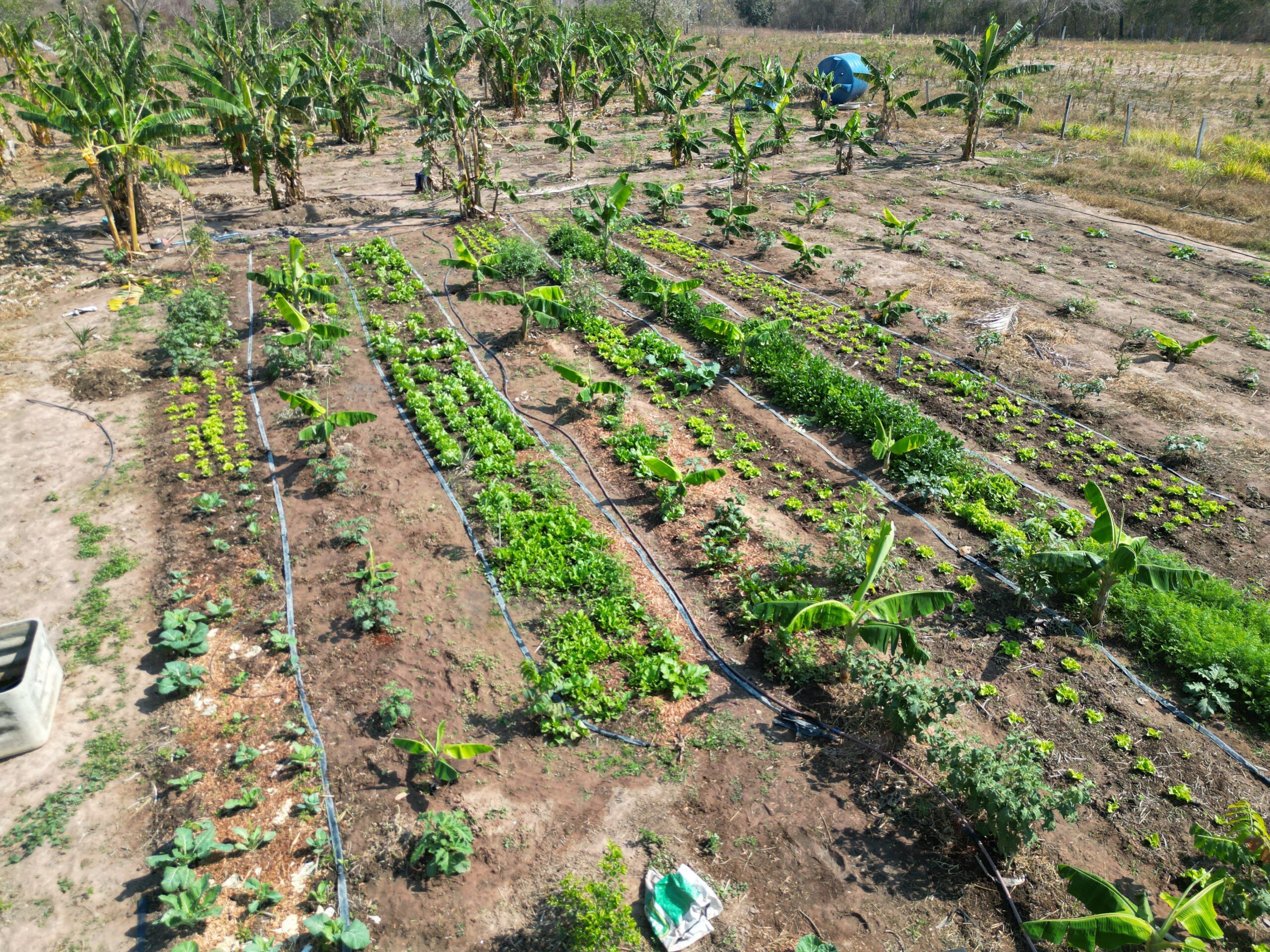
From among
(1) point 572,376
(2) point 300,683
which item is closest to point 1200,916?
(2) point 300,683

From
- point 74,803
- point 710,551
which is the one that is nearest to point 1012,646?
point 710,551

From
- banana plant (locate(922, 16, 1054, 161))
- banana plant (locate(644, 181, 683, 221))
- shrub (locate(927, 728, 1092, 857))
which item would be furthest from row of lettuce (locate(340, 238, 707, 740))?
banana plant (locate(922, 16, 1054, 161))

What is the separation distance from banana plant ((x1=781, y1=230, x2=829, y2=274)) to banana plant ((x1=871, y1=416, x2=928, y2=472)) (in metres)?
6.35

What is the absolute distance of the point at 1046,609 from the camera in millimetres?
8047

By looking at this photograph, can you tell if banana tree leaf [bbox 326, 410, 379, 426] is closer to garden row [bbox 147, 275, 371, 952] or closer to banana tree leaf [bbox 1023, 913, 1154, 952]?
garden row [bbox 147, 275, 371, 952]

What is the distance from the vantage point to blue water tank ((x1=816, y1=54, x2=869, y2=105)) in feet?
97.3

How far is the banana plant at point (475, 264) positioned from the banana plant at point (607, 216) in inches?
79.7

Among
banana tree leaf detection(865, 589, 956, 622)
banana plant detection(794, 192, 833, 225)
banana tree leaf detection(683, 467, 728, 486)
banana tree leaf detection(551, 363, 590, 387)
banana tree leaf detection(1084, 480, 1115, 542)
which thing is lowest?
banana tree leaf detection(865, 589, 956, 622)

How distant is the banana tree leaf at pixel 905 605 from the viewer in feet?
22.4

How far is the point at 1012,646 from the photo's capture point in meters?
7.55

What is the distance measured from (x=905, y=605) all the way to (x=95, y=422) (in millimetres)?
11279

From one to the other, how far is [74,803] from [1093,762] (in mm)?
8579

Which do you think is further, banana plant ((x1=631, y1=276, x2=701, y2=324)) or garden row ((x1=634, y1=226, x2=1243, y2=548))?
banana plant ((x1=631, y1=276, x2=701, y2=324))

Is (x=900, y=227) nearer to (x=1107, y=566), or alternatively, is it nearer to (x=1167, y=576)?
(x=1107, y=566)
